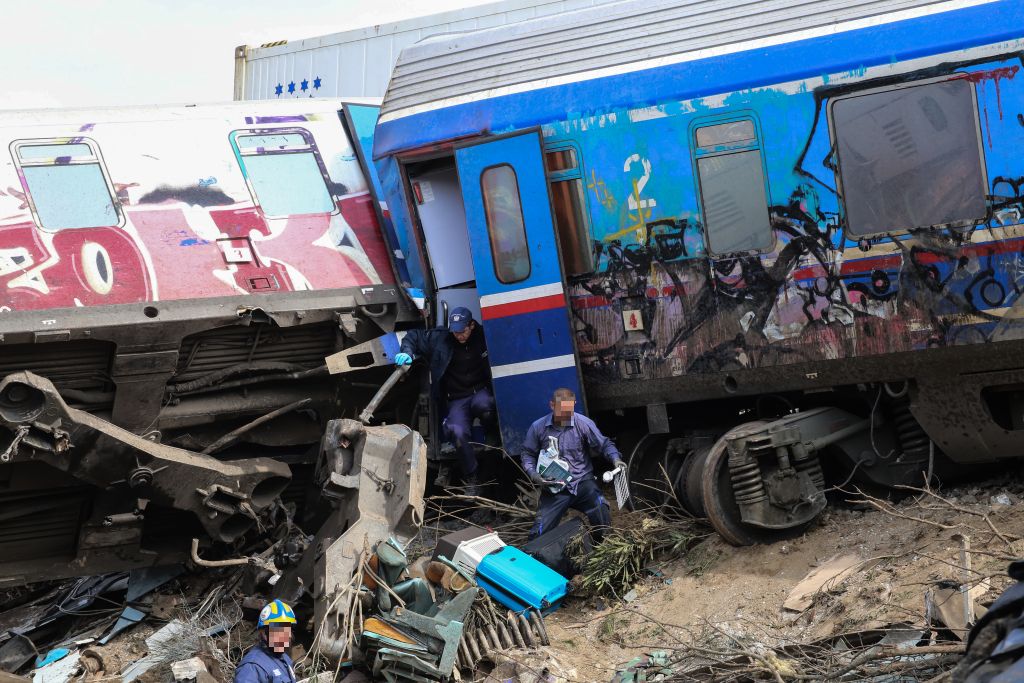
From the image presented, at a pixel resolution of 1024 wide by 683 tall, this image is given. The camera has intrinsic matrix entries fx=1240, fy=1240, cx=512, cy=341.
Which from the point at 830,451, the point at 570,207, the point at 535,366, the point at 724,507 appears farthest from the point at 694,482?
the point at 570,207

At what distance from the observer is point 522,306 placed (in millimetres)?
8156

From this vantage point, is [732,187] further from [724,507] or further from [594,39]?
[724,507]

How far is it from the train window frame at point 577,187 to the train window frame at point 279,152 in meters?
1.91

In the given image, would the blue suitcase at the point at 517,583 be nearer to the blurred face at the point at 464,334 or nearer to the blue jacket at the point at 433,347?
the blue jacket at the point at 433,347

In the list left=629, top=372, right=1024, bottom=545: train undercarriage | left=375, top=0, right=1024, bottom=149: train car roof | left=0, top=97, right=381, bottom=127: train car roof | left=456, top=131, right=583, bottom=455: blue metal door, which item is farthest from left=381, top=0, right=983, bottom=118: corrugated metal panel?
left=629, top=372, right=1024, bottom=545: train undercarriage

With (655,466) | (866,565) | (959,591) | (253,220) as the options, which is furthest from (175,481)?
(959,591)

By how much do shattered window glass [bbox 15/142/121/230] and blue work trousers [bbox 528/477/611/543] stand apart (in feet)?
11.3

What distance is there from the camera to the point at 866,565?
673 centimetres

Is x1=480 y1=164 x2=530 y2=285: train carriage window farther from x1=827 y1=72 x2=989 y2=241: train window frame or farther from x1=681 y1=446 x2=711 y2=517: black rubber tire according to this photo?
x1=827 y1=72 x2=989 y2=241: train window frame

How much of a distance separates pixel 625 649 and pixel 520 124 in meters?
3.38

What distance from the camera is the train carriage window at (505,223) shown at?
811 cm

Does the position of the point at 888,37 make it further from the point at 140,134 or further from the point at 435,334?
the point at 140,134

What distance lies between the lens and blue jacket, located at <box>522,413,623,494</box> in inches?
305

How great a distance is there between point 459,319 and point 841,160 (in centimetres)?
280
